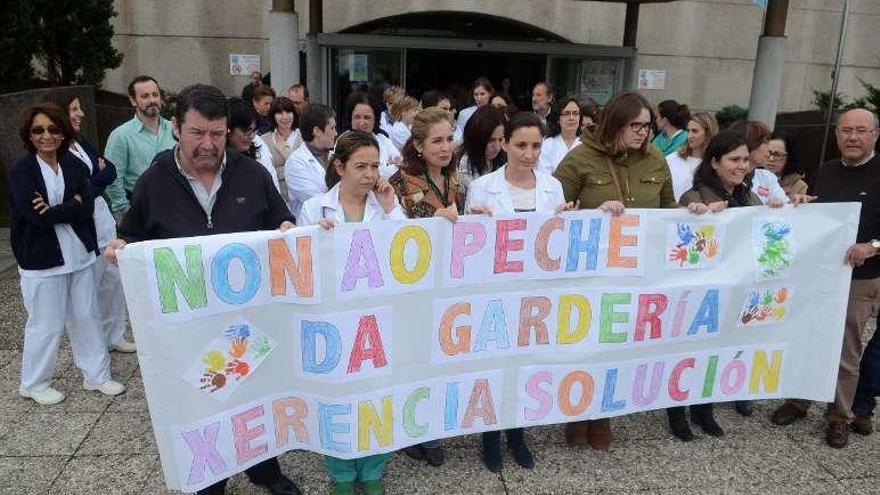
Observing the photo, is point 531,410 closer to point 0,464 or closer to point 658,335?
point 658,335

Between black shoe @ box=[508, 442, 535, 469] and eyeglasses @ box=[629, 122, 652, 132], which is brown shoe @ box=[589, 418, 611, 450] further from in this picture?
eyeglasses @ box=[629, 122, 652, 132]

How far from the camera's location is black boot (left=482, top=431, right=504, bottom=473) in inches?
131

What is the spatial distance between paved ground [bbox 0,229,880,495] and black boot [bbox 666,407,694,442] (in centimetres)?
4

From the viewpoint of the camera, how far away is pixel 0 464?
10.7 ft

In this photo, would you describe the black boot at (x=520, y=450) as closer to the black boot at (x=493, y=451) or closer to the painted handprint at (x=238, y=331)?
the black boot at (x=493, y=451)

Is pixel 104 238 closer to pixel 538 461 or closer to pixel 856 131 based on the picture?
pixel 538 461

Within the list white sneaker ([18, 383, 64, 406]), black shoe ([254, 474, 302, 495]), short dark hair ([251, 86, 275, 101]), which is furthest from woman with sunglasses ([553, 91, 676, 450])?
short dark hair ([251, 86, 275, 101])

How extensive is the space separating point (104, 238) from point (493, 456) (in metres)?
2.94

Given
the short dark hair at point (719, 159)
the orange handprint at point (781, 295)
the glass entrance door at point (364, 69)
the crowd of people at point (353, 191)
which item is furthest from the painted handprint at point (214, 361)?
the glass entrance door at point (364, 69)

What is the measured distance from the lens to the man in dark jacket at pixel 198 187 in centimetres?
257

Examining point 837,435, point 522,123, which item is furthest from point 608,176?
point 837,435

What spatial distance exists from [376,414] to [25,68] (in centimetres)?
752

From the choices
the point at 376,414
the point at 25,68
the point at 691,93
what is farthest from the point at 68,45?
the point at 691,93

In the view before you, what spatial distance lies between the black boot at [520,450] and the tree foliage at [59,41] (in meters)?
7.46
